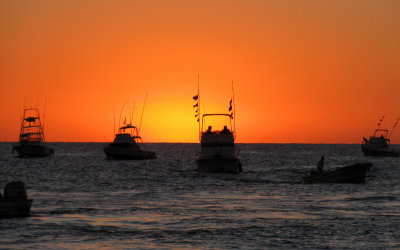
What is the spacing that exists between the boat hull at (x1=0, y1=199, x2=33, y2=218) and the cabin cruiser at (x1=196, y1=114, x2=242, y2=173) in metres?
37.4

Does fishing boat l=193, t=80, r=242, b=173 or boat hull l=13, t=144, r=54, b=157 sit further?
boat hull l=13, t=144, r=54, b=157

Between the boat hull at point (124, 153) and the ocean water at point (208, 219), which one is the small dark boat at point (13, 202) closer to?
the ocean water at point (208, 219)

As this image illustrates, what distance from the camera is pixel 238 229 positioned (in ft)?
87.8

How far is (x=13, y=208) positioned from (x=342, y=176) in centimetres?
3097

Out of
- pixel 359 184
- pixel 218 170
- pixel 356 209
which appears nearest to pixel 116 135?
pixel 218 170

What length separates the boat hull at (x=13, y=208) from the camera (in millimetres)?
28844

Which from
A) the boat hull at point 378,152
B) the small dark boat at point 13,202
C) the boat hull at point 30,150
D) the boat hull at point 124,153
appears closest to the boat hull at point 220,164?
the small dark boat at point 13,202

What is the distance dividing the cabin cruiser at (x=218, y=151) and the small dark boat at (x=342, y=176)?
14.3 metres

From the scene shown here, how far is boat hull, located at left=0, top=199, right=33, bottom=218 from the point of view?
1136 inches

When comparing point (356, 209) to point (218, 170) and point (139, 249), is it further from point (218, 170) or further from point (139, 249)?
point (218, 170)

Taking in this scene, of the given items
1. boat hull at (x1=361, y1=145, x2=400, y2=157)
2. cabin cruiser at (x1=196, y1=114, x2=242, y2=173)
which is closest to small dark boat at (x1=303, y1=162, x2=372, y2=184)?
cabin cruiser at (x1=196, y1=114, x2=242, y2=173)

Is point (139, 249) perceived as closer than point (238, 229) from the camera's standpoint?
Yes

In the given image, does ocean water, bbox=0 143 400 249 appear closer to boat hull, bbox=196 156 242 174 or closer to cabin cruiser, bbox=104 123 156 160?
boat hull, bbox=196 156 242 174

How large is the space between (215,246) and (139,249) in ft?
Result: 9.29
